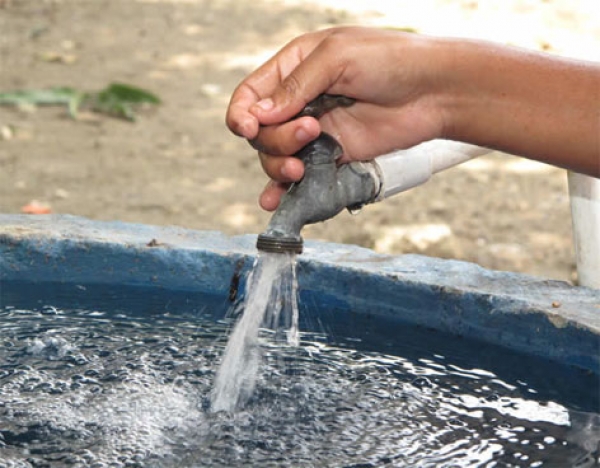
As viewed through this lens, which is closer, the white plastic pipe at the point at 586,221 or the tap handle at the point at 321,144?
the tap handle at the point at 321,144

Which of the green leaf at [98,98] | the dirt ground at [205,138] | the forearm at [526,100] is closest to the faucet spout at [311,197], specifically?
the forearm at [526,100]

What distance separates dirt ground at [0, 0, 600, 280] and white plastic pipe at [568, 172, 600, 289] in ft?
4.59

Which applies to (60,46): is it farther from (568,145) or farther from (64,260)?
(568,145)

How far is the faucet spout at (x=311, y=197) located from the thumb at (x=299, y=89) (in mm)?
74

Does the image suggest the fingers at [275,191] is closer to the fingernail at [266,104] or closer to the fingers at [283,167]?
the fingers at [283,167]

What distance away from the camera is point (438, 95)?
5.83ft

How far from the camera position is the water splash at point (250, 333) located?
6.19 feet

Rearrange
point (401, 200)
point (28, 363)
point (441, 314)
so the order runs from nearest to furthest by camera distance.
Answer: point (28, 363)
point (441, 314)
point (401, 200)

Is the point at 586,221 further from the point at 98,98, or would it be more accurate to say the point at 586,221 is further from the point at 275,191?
the point at 98,98

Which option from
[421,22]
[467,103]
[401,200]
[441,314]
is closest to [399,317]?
[441,314]

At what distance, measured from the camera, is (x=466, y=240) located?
13.2ft

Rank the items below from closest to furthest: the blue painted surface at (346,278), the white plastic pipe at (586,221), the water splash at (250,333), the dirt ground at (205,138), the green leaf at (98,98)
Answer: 1. the water splash at (250,333)
2. the blue painted surface at (346,278)
3. the white plastic pipe at (586,221)
4. the dirt ground at (205,138)
5. the green leaf at (98,98)

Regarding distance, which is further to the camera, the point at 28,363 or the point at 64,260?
the point at 64,260

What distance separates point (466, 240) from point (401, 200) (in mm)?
442
